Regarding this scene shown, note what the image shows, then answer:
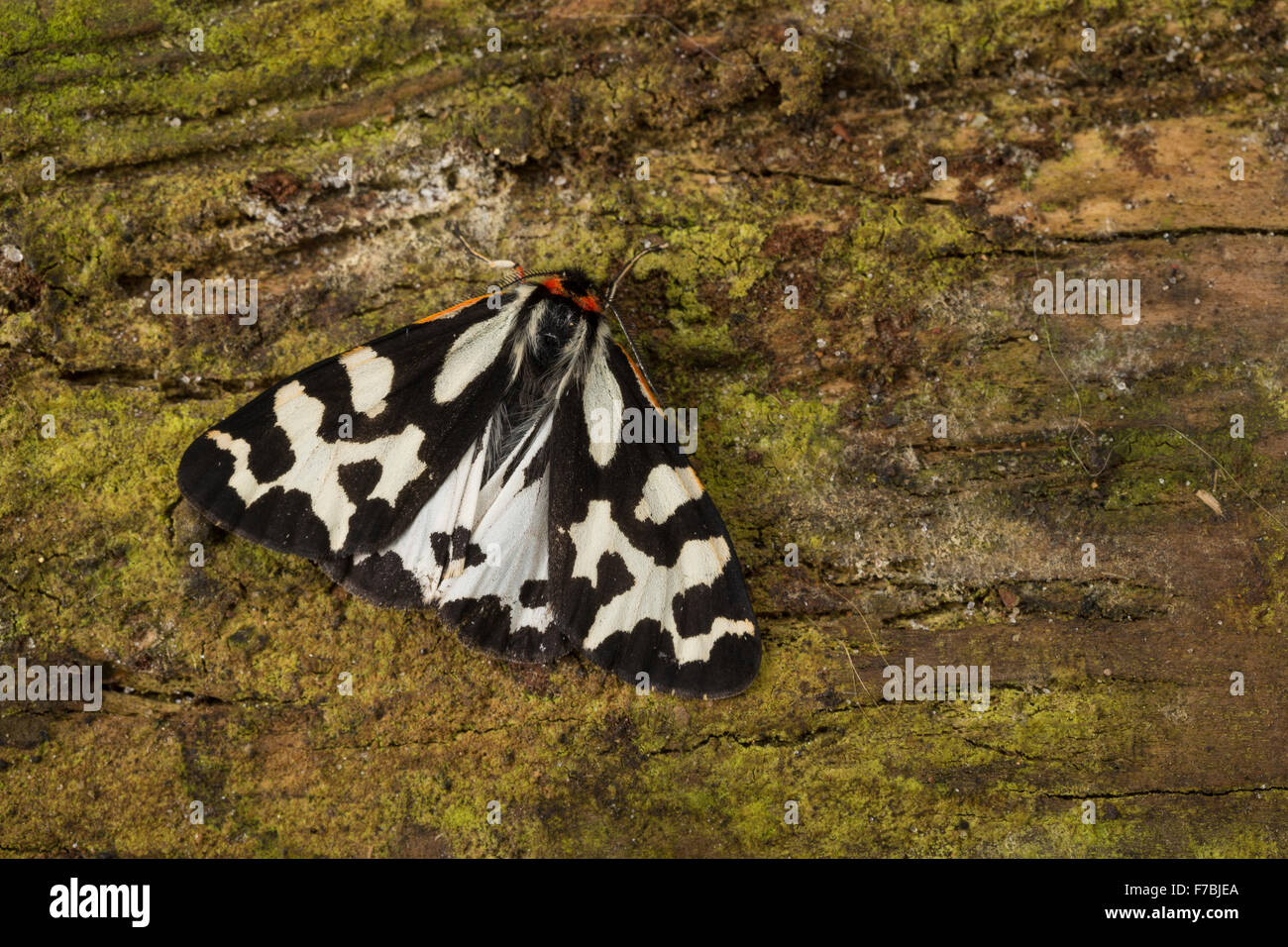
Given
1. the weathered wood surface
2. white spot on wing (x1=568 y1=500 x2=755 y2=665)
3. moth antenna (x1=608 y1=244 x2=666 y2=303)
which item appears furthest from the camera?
moth antenna (x1=608 y1=244 x2=666 y2=303)

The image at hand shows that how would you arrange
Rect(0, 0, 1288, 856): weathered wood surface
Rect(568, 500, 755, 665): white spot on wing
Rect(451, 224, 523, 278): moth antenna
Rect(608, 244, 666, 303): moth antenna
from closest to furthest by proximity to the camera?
Rect(568, 500, 755, 665): white spot on wing → Rect(0, 0, 1288, 856): weathered wood surface → Rect(608, 244, 666, 303): moth antenna → Rect(451, 224, 523, 278): moth antenna

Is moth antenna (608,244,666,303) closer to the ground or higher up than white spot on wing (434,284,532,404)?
higher up

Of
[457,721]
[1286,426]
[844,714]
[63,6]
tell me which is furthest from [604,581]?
[63,6]

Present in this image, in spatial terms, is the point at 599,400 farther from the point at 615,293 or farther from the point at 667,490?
the point at 615,293

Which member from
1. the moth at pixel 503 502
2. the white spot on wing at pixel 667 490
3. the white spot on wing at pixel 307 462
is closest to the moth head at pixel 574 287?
the moth at pixel 503 502

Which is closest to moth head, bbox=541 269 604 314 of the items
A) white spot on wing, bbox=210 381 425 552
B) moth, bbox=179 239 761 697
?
moth, bbox=179 239 761 697

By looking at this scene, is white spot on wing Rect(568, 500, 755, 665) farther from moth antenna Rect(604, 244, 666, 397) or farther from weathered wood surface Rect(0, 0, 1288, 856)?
moth antenna Rect(604, 244, 666, 397)

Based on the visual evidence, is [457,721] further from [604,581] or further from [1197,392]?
[1197,392]

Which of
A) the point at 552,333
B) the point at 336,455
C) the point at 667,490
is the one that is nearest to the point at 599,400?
the point at 552,333
